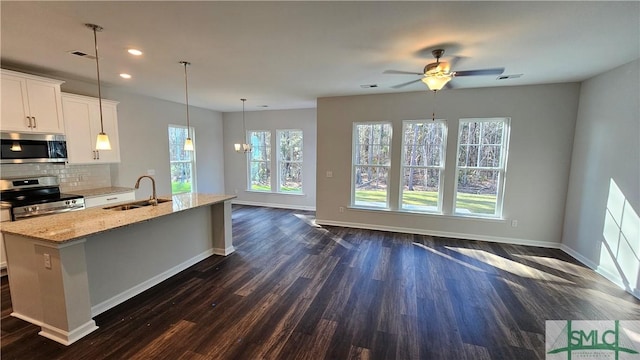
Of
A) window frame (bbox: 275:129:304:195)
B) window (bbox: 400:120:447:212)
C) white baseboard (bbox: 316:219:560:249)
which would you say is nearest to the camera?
white baseboard (bbox: 316:219:560:249)

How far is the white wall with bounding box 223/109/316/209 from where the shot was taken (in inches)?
273

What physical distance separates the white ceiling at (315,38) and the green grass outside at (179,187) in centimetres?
276

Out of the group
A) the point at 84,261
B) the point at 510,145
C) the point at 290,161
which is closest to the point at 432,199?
the point at 510,145

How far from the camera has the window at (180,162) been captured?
616 cm

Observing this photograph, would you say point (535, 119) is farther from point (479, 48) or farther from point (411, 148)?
point (479, 48)

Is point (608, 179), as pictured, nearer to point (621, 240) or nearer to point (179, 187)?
point (621, 240)

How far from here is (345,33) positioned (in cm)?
244

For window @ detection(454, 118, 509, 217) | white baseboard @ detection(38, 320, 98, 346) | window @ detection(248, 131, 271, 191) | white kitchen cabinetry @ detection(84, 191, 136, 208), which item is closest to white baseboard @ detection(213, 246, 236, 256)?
white kitchen cabinetry @ detection(84, 191, 136, 208)

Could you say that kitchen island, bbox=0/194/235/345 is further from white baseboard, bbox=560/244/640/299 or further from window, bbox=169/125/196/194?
white baseboard, bbox=560/244/640/299

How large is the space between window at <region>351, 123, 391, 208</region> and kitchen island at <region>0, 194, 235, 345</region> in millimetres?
3120

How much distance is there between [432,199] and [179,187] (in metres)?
5.74

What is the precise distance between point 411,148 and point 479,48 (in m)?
2.49

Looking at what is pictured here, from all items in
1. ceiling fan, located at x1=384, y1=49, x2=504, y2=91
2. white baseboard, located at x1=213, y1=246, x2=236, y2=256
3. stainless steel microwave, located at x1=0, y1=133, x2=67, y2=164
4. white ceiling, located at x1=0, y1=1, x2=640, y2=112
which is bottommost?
white baseboard, located at x1=213, y1=246, x2=236, y2=256
